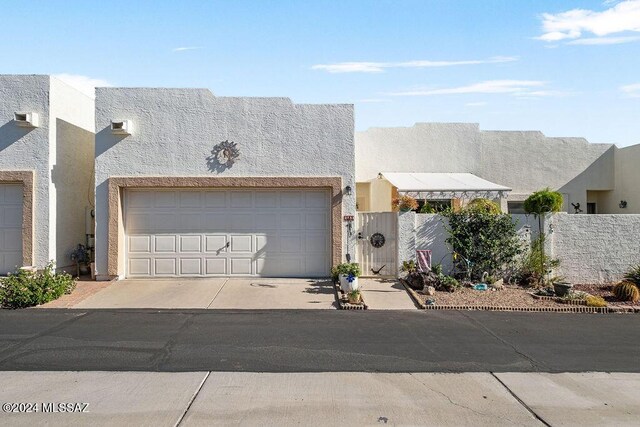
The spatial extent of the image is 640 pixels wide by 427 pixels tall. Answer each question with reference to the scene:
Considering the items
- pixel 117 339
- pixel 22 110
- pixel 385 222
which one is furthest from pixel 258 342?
pixel 22 110

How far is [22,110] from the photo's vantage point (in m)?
13.5

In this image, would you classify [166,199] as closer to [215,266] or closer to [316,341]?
[215,266]

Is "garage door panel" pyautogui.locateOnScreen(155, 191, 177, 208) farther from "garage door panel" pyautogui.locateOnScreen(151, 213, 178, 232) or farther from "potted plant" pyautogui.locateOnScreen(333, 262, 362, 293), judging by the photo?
"potted plant" pyautogui.locateOnScreen(333, 262, 362, 293)

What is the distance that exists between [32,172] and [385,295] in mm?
9540

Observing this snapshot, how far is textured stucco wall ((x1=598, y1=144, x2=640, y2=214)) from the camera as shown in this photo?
2008 cm

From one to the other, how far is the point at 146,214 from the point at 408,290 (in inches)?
285

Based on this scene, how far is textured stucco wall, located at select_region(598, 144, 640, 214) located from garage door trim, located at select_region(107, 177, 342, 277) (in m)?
13.3

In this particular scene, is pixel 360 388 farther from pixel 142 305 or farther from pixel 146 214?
pixel 146 214

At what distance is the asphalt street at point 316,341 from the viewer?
7199 millimetres

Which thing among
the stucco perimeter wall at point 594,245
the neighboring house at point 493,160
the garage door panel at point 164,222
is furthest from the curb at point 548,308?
the neighboring house at point 493,160

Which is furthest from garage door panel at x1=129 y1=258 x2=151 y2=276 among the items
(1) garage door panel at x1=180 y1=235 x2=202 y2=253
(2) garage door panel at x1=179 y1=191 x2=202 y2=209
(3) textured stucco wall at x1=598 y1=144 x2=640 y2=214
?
(3) textured stucco wall at x1=598 y1=144 x2=640 y2=214

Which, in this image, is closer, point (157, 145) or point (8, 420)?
point (8, 420)

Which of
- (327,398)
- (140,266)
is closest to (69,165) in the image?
(140,266)

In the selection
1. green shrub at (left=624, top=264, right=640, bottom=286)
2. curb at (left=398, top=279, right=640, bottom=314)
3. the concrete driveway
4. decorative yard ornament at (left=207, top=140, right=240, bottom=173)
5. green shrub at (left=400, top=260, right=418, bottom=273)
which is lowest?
curb at (left=398, top=279, right=640, bottom=314)
